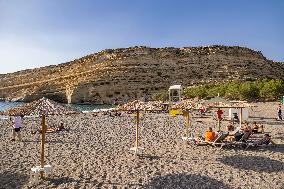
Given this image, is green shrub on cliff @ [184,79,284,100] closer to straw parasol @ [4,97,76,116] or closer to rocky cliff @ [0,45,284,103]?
rocky cliff @ [0,45,284,103]

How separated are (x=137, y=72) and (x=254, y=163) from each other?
253 ft

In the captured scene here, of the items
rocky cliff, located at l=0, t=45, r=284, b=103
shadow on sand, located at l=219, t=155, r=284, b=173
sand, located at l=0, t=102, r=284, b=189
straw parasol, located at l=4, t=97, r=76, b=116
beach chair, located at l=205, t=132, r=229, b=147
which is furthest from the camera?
rocky cliff, located at l=0, t=45, r=284, b=103

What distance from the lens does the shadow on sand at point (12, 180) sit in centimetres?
1093

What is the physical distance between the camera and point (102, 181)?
37.2 ft

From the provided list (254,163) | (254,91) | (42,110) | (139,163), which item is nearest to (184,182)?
(139,163)

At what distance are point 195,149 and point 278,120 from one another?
15135mm

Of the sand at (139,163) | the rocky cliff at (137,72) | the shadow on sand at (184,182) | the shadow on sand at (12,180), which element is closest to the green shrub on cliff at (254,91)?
the rocky cliff at (137,72)

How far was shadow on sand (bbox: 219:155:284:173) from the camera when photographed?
43.4ft

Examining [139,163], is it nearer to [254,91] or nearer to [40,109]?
[40,109]

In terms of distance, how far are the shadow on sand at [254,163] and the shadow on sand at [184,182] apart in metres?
2.23

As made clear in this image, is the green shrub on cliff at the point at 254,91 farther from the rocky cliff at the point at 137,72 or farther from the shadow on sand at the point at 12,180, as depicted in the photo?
the shadow on sand at the point at 12,180

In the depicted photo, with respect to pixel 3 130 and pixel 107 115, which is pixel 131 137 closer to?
pixel 3 130

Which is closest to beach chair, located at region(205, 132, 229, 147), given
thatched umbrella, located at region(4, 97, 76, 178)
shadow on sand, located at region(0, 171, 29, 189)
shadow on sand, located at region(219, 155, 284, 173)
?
shadow on sand, located at region(219, 155, 284, 173)

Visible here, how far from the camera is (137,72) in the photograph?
9056 cm
